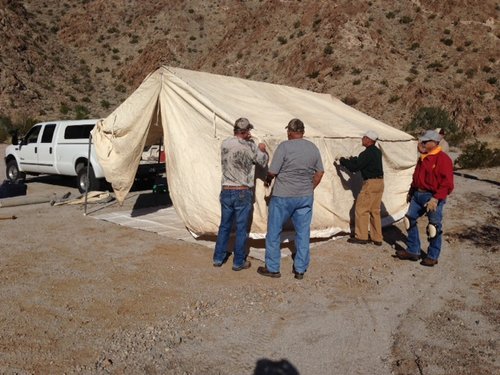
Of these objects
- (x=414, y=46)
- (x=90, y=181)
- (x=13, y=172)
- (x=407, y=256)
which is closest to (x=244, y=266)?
(x=407, y=256)

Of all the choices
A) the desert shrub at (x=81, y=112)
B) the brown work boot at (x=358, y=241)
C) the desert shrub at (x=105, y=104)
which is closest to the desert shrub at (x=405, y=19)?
the desert shrub at (x=105, y=104)

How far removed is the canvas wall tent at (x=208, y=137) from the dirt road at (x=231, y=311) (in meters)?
0.68

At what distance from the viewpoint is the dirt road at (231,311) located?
4.08 metres

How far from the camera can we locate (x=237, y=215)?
6.21 m

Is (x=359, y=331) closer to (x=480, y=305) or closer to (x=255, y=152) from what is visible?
(x=480, y=305)

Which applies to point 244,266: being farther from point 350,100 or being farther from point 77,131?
point 350,100

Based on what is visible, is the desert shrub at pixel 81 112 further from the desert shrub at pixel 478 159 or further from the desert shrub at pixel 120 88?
the desert shrub at pixel 478 159

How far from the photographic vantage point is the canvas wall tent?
7324 millimetres

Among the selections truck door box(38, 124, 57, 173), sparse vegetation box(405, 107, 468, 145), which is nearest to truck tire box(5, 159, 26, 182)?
truck door box(38, 124, 57, 173)

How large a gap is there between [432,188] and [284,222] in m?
2.07

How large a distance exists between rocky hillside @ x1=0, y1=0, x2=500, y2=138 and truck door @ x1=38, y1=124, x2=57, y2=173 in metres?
27.2

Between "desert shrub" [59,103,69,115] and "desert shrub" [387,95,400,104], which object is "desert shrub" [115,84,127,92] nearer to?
"desert shrub" [59,103,69,115]

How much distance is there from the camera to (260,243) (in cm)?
785

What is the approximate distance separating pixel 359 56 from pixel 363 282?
1477 inches
